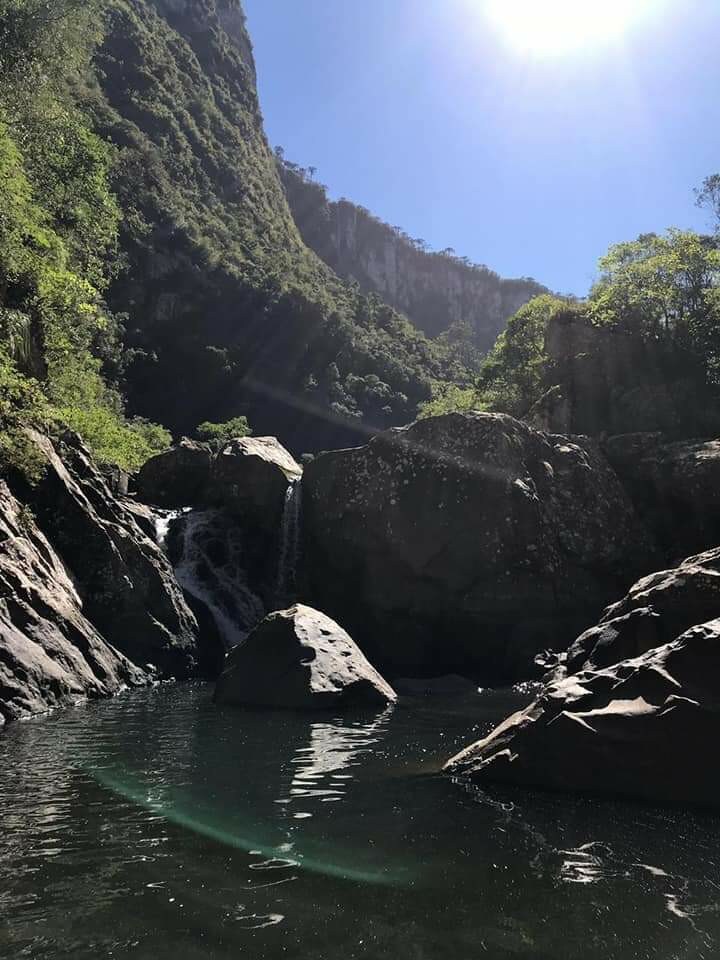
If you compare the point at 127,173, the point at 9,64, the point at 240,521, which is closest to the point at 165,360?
the point at 127,173

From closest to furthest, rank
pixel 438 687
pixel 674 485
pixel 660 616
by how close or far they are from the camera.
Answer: pixel 660 616
pixel 438 687
pixel 674 485

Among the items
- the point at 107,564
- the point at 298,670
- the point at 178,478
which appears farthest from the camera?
the point at 178,478

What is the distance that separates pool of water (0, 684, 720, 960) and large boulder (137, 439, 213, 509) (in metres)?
21.4

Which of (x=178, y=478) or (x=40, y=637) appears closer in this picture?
(x=40, y=637)

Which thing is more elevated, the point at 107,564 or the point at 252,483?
the point at 252,483

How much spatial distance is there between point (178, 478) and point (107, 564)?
1228 cm

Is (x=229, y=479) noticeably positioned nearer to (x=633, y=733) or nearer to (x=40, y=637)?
(x=40, y=637)

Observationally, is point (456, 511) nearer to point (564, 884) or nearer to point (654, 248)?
point (564, 884)

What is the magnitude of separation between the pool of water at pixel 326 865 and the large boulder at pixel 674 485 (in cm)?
1774

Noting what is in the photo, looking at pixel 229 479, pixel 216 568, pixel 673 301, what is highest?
pixel 673 301

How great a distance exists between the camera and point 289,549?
2716cm

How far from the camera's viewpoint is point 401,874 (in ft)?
18.7

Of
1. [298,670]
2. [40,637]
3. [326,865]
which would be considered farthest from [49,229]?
[326,865]

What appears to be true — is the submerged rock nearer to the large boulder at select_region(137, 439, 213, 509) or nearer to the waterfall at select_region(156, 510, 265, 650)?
the waterfall at select_region(156, 510, 265, 650)
